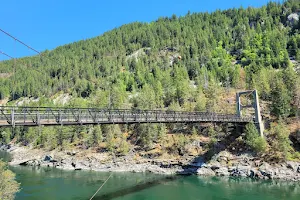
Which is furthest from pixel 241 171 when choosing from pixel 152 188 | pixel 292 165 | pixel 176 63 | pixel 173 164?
pixel 176 63

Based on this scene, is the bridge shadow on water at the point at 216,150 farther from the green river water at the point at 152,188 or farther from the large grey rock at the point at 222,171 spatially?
the large grey rock at the point at 222,171

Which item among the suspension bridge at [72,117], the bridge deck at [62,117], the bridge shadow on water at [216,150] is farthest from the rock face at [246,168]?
the bridge deck at [62,117]

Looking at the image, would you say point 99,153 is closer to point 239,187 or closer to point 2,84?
point 239,187

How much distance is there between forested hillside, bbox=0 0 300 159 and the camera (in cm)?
7898

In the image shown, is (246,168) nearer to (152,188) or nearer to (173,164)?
(173,164)

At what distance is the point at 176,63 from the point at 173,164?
8031cm

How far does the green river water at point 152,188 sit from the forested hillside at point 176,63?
26.8 m

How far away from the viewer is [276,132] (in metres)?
40.9

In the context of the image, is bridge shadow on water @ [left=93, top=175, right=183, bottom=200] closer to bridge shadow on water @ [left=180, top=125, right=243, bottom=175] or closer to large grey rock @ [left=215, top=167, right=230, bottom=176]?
bridge shadow on water @ [left=180, top=125, right=243, bottom=175]

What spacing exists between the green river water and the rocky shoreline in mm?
2018

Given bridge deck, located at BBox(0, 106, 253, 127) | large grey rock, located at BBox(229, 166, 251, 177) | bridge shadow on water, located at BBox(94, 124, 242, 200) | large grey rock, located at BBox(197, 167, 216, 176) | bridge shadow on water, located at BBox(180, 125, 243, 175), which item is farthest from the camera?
bridge shadow on water, located at BBox(180, 125, 243, 175)

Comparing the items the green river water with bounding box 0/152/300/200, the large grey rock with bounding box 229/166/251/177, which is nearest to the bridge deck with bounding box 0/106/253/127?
the large grey rock with bounding box 229/166/251/177

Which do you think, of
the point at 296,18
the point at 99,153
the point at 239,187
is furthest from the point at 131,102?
the point at 296,18

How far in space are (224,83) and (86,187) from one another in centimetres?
6945
